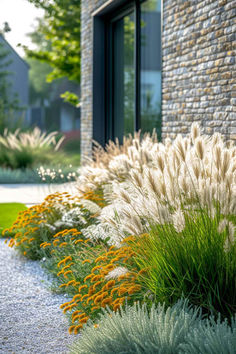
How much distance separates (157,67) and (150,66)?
25 centimetres

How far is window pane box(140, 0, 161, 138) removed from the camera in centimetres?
727

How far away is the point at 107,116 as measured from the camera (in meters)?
9.41

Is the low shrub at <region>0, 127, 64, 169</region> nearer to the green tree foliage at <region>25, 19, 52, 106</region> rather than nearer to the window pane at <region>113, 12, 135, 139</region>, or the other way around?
the window pane at <region>113, 12, 135, 139</region>

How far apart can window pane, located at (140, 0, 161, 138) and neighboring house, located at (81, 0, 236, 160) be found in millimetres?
14

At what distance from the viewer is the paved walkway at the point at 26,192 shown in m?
8.33

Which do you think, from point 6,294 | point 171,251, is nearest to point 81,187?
point 6,294

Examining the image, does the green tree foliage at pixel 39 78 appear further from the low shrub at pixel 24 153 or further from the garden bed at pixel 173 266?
the garden bed at pixel 173 266

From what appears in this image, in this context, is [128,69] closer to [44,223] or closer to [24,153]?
[44,223]

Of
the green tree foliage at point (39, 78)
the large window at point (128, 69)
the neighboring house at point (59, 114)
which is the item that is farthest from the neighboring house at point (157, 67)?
the green tree foliage at point (39, 78)

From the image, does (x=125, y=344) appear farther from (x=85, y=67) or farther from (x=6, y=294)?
(x=85, y=67)

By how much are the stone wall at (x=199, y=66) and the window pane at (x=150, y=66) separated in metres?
1.02

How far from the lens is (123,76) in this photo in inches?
337

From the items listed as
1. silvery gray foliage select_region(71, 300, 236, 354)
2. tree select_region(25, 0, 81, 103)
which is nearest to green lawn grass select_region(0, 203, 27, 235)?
silvery gray foliage select_region(71, 300, 236, 354)

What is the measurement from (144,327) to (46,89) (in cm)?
4891
